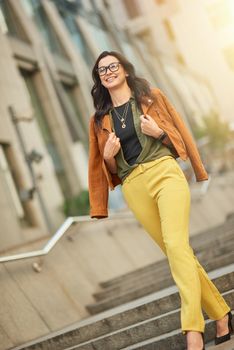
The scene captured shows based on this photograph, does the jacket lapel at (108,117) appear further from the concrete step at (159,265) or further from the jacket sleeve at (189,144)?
the concrete step at (159,265)

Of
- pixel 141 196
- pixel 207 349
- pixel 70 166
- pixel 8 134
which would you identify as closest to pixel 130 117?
pixel 141 196

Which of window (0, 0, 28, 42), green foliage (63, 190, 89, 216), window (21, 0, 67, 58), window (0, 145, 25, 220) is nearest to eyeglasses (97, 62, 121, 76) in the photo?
window (0, 145, 25, 220)

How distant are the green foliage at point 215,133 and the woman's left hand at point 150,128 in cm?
2667

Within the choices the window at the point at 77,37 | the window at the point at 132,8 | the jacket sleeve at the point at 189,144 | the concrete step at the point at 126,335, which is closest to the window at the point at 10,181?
the concrete step at the point at 126,335

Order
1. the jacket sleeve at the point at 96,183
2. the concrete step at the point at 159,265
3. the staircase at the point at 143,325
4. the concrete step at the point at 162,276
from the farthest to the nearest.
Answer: the concrete step at the point at 159,265
the concrete step at the point at 162,276
the staircase at the point at 143,325
the jacket sleeve at the point at 96,183

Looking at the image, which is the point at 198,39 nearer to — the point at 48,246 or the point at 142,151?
the point at 48,246

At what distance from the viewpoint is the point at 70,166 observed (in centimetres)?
1770

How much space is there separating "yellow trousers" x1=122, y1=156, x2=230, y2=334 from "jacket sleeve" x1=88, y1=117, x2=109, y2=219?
0.23 metres

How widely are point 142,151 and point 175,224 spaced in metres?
0.53

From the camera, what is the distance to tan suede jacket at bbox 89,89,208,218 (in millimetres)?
4090

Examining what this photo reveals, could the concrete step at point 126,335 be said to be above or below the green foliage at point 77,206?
above

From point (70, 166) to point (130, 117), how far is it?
44.8 ft

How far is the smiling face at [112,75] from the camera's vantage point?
4.12m

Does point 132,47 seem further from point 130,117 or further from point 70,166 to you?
point 130,117
